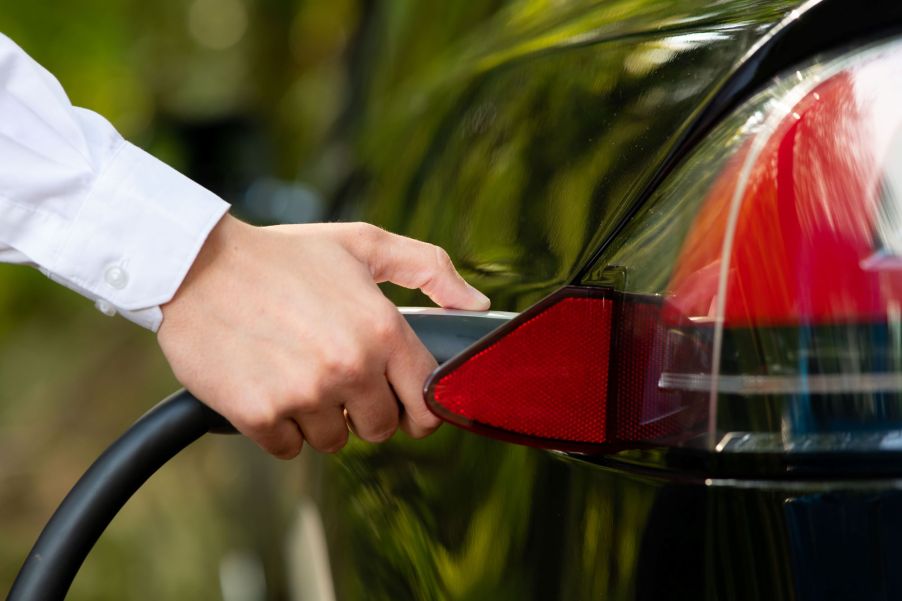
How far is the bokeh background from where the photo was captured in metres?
3.19

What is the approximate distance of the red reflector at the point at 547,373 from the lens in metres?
1.01

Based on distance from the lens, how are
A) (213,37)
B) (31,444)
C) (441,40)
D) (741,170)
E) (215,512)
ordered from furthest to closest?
(213,37) → (31,444) → (215,512) → (441,40) → (741,170)

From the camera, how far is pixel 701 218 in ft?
3.21

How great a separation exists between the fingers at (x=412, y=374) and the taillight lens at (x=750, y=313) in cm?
8

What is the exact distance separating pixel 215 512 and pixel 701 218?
3.01m

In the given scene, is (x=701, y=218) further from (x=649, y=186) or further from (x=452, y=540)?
(x=452, y=540)

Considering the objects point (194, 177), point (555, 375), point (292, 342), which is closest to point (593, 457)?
point (555, 375)

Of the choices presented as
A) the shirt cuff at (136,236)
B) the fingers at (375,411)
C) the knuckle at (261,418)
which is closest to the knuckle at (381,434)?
the fingers at (375,411)

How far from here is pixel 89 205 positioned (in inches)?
44.2

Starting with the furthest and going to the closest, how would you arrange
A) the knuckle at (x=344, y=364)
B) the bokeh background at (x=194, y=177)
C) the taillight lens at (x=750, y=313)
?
1. the bokeh background at (x=194, y=177)
2. the knuckle at (x=344, y=364)
3. the taillight lens at (x=750, y=313)

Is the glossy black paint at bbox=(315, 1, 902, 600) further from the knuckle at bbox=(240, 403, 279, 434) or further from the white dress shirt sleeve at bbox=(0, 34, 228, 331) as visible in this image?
the white dress shirt sleeve at bbox=(0, 34, 228, 331)

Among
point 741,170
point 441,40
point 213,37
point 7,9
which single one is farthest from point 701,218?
point 213,37

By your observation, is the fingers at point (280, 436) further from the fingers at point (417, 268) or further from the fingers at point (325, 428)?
the fingers at point (417, 268)

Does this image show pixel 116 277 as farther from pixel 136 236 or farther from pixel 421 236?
pixel 421 236
